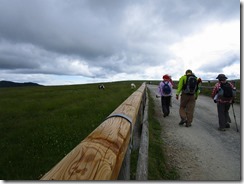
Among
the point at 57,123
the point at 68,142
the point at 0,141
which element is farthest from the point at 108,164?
the point at 57,123

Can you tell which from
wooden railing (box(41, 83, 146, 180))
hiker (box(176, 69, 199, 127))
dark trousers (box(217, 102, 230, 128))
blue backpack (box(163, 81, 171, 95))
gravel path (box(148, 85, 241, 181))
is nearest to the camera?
wooden railing (box(41, 83, 146, 180))

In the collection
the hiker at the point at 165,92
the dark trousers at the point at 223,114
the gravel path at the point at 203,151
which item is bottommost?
the gravel path at the point at 203,151

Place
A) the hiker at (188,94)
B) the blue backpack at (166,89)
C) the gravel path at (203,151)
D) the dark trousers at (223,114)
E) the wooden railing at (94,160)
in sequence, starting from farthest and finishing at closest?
the blue backpack at (166,89) < the hiker at (188,94) < the dark trousers at (223,114) < the gravel path at (203,151) < the wooden railing at (94,160)

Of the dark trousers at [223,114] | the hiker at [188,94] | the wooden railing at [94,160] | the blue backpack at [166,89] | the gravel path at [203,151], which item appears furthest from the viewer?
the blue backpack at [166,89]

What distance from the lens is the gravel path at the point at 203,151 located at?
3.61 m

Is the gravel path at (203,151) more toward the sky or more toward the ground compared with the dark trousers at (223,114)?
more toward the ground

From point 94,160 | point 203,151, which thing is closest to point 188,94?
point 203,151

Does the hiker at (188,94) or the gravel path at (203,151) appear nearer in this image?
the gravel path at (203,151)

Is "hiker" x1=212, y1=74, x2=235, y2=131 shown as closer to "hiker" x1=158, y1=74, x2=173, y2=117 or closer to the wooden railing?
"hiker" x1=158, y1=74, x2=173, y2=117

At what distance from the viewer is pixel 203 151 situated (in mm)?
4605

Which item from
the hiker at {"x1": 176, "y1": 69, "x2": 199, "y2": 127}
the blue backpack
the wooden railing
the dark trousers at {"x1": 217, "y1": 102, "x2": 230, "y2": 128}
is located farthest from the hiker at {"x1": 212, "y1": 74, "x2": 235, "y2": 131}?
→ the wooden railing

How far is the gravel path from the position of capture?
361 cm

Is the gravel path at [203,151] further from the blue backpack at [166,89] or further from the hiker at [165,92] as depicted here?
the blue backpack at [166,89]

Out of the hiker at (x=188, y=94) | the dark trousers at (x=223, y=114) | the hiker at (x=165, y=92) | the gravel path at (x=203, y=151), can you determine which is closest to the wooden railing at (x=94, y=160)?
the gravel path at (x=203, y=151)
